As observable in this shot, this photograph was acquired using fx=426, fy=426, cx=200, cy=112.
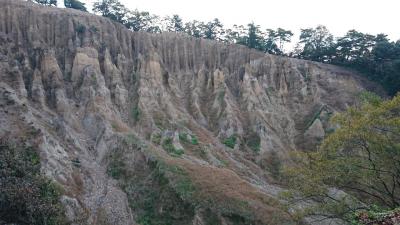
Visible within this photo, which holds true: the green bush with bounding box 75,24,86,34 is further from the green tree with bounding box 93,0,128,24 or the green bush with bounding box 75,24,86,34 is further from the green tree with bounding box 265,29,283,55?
the green tree with bounding box 265,29,283,55

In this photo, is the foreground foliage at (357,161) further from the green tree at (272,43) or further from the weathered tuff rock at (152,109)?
the green tree at (272,43)

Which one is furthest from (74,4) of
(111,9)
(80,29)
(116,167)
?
(116,167)

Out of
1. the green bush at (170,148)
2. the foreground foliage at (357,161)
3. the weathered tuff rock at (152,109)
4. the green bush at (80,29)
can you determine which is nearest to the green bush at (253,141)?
the weathered tuff rock at (152,109)

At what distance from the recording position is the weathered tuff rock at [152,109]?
3061 centimetres

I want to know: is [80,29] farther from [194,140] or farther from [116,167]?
[116,167]

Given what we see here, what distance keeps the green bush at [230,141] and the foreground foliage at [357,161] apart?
89.4ft

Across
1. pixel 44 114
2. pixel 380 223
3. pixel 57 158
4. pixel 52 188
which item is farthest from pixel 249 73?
pixel 380 223

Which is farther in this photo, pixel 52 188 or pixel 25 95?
pixel 25 95

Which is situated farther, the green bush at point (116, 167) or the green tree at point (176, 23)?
the green tree at point (176, 23)

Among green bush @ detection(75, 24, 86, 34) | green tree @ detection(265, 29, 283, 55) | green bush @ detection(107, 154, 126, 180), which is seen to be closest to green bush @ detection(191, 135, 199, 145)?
green bush @ detection(107, 154, 126, 180)

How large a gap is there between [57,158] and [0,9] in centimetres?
2599

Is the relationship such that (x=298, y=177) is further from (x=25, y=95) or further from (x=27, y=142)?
(x=25, y=95)

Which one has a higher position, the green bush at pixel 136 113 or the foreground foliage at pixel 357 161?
the foreground foliage at pixel 357 161

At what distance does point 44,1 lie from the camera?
211ft
